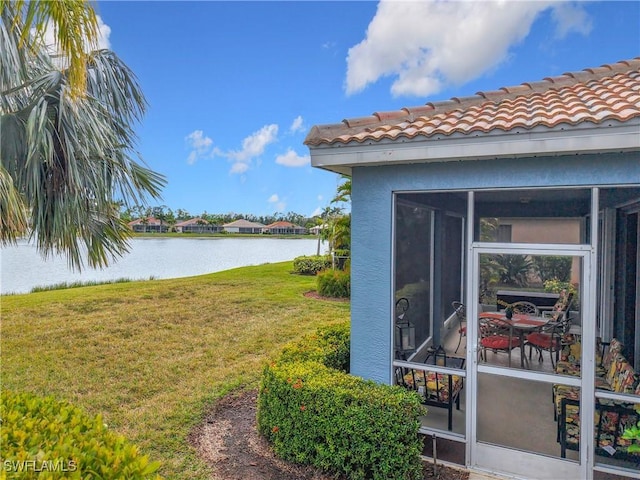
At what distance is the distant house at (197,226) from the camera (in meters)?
65.1

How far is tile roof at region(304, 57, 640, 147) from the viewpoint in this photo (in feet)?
13.3

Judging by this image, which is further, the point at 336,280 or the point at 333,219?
the point at 333,219

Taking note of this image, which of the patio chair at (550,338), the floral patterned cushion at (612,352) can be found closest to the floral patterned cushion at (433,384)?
the patio chair at (550,338)

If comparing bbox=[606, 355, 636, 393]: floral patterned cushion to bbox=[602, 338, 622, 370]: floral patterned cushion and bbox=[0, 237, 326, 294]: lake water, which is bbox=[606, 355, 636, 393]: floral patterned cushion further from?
bbox=[0, 237, 326, 294]: lake water

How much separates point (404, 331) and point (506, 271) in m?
1.41

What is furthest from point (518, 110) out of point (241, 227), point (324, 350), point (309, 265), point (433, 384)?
point (241, 227)

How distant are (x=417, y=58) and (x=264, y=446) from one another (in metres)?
11.9

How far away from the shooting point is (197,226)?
68562mm

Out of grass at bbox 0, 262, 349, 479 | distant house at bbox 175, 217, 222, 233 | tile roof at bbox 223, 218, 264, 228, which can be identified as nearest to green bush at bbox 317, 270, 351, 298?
grass at bbox 0, 262, 349, 479

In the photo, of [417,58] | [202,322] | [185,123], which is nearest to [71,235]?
[202,322]

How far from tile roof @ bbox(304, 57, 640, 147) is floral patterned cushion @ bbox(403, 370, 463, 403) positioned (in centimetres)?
284

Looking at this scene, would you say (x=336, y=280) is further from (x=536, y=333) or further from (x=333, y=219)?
(x=536, y=333)

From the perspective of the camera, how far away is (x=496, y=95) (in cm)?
576

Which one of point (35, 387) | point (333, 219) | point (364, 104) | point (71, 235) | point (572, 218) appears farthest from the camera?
point (333, 219)
